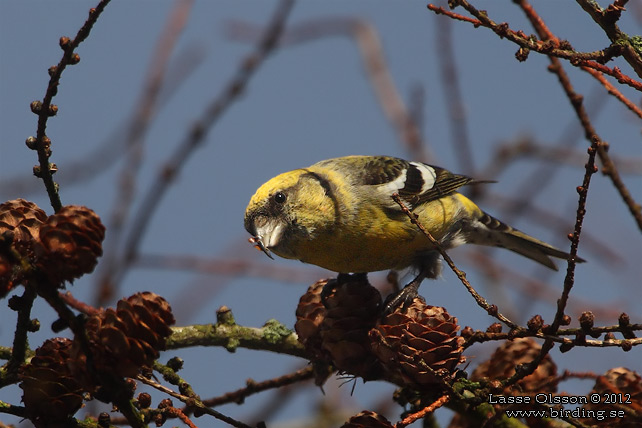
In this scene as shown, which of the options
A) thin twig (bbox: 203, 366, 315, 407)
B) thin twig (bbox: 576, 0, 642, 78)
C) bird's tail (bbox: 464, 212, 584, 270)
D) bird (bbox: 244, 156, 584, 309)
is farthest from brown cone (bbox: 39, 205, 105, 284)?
bird's tail (bbox: 464, 212, 584, 270)

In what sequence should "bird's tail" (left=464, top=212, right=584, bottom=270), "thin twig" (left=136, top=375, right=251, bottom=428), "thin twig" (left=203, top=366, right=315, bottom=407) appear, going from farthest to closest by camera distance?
"bird's tail" (left=464, top=212, right=584, bottom=270), "thin twig" (left=203, top=366, right=315, bottom=407), "thin twig" (left=136, top=375, right=251, bottom=428)

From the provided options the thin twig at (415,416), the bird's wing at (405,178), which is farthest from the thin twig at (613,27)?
the bird's wing at (405,178)

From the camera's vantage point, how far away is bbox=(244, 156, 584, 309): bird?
4.02 meters

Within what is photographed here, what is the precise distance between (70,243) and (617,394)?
82.1 inches

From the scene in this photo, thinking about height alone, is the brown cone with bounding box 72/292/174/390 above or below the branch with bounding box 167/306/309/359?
below

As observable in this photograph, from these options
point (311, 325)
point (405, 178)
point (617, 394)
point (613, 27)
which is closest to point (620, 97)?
point (613, 27)

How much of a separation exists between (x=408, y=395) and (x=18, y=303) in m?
1.68

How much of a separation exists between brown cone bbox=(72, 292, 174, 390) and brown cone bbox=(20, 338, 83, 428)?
0.15m

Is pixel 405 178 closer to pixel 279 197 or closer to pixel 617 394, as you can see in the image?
pixel 279 197

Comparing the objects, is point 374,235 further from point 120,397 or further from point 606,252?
point 120,397

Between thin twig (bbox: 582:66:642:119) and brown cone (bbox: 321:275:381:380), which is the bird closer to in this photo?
brown cone (bbox: 321:275:381:380)

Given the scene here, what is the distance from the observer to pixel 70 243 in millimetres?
1812

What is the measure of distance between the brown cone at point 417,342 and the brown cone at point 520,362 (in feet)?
1.28

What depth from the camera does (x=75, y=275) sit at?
183 cm
